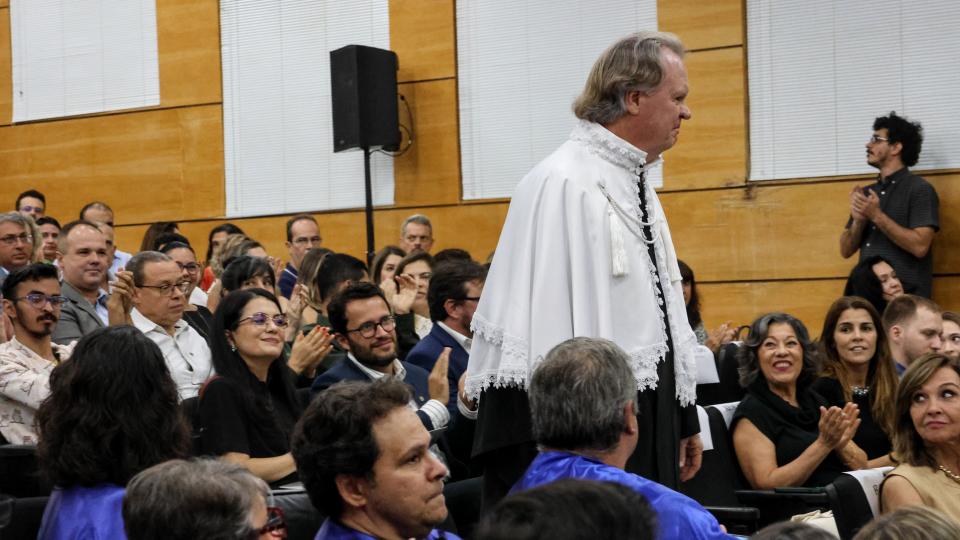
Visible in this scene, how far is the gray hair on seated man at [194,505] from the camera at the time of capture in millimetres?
1964

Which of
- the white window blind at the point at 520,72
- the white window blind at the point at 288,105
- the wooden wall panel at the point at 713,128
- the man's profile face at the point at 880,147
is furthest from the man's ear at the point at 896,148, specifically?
the white window blind at the point at 288,105

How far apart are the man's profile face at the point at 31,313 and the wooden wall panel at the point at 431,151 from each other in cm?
404

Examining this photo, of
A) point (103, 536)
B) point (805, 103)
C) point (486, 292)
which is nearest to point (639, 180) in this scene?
point (486, 292)

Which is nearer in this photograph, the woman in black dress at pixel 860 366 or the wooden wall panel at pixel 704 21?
the woman in black dress at pixel 860 366

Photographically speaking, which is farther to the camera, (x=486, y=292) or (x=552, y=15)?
(x=552, y=15)

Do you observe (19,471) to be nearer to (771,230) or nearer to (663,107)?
(663,107)

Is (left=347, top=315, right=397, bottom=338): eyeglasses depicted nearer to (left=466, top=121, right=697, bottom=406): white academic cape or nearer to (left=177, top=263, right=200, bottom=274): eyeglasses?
(left=466, top=121, right=697, bottom=406): white academic cape

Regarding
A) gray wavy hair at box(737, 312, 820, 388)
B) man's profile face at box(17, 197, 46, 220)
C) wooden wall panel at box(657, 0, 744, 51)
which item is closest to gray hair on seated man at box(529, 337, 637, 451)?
gray wavy hair at box(737, 312, 820, 388)

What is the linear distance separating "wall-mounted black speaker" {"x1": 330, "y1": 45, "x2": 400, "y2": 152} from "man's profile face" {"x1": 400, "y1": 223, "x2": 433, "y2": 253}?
0.67m

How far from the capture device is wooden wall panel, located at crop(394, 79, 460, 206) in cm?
803

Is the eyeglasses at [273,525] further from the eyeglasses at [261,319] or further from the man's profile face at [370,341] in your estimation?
the man's profile face at [370,341]

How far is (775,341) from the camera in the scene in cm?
462

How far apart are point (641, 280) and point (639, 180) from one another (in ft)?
0.87

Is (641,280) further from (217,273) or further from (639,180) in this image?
(217,273)
